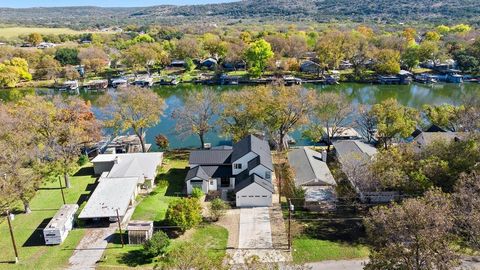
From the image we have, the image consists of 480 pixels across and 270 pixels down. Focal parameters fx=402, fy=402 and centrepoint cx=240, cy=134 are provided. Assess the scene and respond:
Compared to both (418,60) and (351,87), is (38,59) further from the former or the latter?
(418,60)

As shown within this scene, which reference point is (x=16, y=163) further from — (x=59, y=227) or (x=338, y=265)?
(x=338, y=265)

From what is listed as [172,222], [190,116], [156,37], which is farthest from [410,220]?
[156,37]

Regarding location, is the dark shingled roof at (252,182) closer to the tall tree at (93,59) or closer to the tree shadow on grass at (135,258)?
the tree shadow on grass at (135,258)

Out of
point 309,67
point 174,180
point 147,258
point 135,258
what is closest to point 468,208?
point 147,258

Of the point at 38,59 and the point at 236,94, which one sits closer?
the point at 236,94

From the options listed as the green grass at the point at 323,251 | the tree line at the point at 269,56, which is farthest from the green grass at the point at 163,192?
the tree line at the point at 269,56
